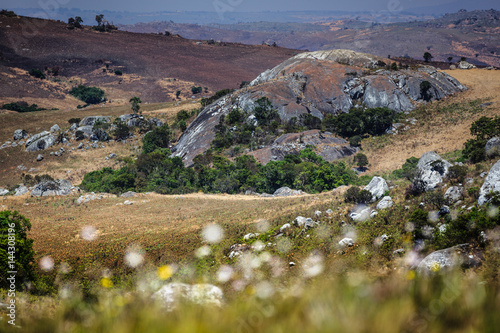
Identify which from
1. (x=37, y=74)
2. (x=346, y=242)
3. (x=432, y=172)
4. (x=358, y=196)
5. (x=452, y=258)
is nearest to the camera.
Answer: (x=452, y=258)

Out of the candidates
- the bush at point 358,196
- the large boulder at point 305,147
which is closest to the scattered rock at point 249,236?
the bush at point 358,196

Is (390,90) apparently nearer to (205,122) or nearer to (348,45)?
(205,122)

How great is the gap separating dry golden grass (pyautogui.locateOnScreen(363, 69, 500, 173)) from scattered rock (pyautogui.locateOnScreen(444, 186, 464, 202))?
19577mm

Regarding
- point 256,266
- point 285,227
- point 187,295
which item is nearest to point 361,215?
point 285,227

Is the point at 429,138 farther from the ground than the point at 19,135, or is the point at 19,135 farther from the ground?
the point at 429,138

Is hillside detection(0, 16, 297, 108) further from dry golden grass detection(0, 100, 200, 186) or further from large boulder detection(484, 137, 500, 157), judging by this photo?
large boulder detection(484, 137, 500, 157)

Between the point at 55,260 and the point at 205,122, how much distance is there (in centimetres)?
3289

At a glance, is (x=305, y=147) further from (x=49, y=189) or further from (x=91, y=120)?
(x=91, y=120)

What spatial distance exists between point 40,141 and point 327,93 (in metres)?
43.1

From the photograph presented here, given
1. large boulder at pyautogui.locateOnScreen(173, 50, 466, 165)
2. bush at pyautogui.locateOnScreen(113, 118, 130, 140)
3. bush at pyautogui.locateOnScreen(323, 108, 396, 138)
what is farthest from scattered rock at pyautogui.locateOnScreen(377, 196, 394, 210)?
bush at pyautogui.locateOnScreen(113, 118, 130, 140)

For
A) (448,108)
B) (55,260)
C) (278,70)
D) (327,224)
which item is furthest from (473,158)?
(278,70)

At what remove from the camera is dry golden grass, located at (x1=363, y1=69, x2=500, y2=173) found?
31.2 meters

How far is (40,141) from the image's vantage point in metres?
41.4

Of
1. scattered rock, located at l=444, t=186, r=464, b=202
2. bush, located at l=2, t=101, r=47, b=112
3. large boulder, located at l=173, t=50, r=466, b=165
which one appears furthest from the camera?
bush, located at l=2, t=101, r=47, b=112
